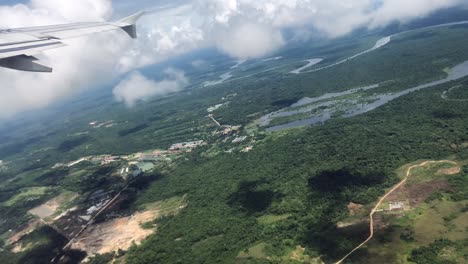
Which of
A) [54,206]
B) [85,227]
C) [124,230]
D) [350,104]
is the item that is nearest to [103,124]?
[54,206]

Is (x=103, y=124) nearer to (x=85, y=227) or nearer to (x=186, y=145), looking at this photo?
(x=186, y=145)

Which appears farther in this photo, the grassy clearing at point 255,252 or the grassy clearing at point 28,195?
the grassy clearing at point 28,195

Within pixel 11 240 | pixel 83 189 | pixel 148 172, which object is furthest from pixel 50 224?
pixel 148 172

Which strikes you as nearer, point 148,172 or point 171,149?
point 148,172

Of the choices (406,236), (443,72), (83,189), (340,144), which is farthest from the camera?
(443,72)

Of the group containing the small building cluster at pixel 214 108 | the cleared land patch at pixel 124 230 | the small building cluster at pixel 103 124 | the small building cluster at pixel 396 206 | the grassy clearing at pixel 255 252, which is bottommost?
the grassy clearing at pixel 255 252

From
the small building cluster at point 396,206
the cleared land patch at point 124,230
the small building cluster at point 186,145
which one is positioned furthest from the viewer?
the small building cluster at point 186,145

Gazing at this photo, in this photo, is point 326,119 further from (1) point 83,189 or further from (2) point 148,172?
(1) point 83,189

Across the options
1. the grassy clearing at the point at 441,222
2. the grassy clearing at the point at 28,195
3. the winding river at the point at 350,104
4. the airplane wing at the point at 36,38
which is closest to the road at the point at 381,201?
the grassy clearing at the point at 441,222

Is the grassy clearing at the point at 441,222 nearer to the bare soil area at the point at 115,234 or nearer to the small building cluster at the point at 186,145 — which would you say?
the bare soil area at the point at 115,234
